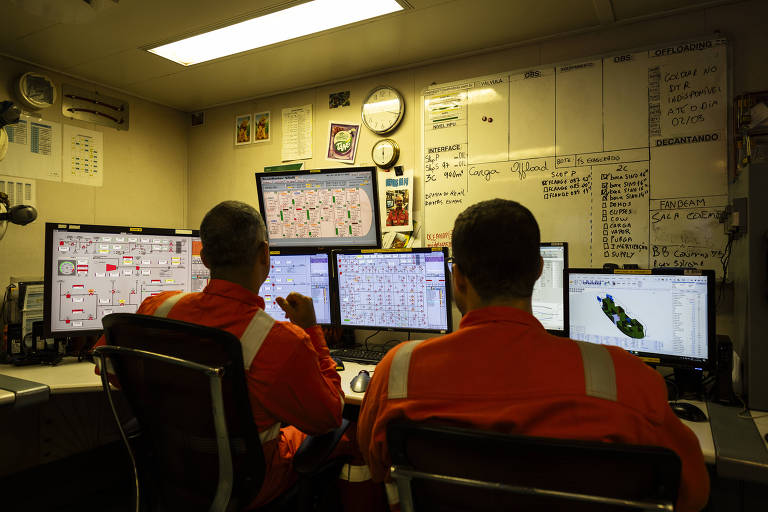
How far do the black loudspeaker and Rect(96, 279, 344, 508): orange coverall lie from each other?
132cm

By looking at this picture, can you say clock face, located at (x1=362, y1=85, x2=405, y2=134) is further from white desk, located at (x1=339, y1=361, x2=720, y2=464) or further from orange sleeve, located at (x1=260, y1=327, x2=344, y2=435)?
orange sleeve, located at (x1=260, y1=327, x2=344, y2=435)

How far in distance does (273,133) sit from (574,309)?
2.30 meters

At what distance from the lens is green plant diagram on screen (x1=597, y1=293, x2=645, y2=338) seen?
1.70 metres

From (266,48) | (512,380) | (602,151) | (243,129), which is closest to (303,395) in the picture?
(512,380)

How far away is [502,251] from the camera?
2.99ft

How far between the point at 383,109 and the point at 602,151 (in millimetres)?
1260

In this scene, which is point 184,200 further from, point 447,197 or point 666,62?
point 666,62

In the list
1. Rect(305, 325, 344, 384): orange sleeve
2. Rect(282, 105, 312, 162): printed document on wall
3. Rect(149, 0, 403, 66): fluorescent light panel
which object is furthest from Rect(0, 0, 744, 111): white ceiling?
Rect(305, 325, 344, 384): orange sleeve

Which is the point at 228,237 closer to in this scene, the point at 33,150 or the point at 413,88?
the point at 413,88

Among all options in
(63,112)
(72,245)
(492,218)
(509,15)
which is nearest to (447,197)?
(509,15)

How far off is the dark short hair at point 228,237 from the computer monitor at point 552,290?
4.00 ft

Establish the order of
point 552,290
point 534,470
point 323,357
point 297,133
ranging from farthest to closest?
point 297,133 < point 552,290 < point 323,357 < point 534,470

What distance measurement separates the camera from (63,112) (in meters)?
2.83

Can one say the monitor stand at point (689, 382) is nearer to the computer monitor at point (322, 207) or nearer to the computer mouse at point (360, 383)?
the computer mouse at point (360, 383)
